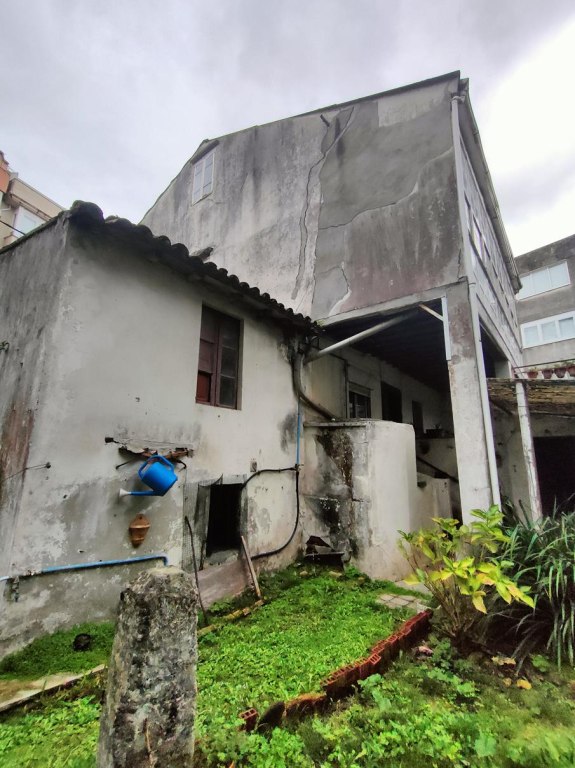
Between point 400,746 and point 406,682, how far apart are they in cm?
100

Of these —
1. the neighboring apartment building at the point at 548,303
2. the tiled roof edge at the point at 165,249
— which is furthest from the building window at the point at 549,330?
the tiled roof edge at the point at 165,249

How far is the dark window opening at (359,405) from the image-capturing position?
32.0ft

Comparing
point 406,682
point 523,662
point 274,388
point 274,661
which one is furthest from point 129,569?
point 523,662

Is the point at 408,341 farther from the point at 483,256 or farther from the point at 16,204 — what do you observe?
the point at 16,204

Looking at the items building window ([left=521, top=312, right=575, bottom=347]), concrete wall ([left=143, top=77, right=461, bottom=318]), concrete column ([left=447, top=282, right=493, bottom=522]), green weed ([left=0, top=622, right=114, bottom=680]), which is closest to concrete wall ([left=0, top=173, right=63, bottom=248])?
concrete wall ([left=143, top=77, right=461, bottom=318])

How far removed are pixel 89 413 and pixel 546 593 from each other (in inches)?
230

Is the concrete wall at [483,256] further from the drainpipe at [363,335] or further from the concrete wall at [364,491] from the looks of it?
the concrete wall at [364,491]

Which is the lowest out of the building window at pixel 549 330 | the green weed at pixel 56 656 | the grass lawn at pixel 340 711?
the grass lawn at pixel 340 711

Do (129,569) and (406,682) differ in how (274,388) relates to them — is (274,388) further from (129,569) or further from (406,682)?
(406,682)

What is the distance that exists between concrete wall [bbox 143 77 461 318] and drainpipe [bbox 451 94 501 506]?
0.13m

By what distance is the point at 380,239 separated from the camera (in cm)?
756

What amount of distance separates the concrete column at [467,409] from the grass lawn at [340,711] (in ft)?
7.62

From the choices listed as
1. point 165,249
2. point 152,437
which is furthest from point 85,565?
point 165,249

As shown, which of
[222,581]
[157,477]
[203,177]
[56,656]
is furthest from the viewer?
[203,177]
